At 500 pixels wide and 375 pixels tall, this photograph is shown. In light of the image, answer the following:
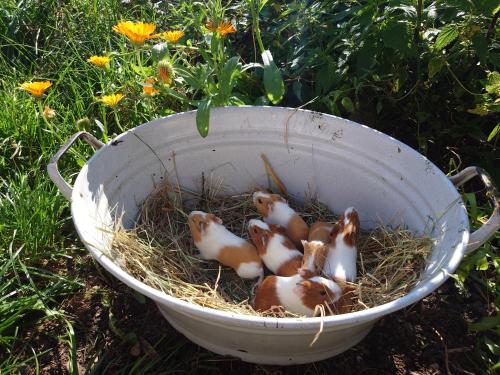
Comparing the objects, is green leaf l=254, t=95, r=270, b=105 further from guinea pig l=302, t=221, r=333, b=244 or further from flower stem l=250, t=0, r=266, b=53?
guinea pig l=302, t=221, r=333, b=244

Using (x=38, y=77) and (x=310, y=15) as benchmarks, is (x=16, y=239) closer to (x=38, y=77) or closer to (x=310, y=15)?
(x=38, y=77)

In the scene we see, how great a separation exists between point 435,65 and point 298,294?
870 mm

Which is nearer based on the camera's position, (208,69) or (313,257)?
(313,257)

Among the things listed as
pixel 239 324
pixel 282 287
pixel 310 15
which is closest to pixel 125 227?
pixel 282 287

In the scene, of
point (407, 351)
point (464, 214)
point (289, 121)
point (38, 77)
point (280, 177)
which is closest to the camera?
point (464, 214)

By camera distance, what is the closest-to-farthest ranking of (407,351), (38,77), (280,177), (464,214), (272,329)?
1. (272,329)
2. (464,214)
3. (407,351)
4. (280,177)
5. (38,77)

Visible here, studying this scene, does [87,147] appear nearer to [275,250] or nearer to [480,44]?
[275,250]

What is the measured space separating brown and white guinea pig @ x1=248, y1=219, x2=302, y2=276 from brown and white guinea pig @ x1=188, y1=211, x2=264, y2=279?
0.03m

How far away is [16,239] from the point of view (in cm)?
175

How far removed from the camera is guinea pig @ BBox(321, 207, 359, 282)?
1523 mm

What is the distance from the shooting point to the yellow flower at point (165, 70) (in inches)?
66.8

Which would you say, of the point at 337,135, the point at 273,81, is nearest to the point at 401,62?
the point at 337,135

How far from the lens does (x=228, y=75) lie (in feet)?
5.58

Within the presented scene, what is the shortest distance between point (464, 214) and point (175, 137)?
0.89 metres
